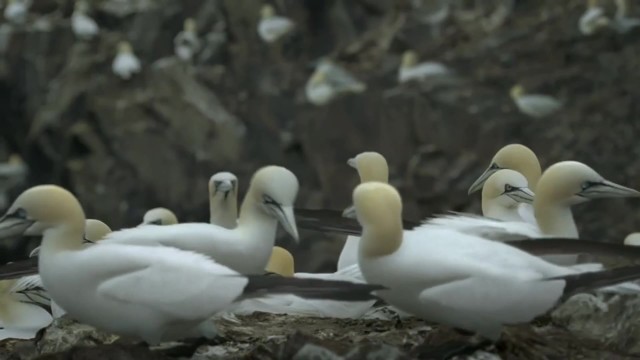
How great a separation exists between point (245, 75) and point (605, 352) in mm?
14442

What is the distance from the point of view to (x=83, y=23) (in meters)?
18.8

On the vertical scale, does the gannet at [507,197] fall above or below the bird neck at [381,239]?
above

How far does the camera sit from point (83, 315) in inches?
157

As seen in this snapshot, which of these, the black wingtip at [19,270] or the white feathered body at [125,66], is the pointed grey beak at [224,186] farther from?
the white feathered body at [125,66]

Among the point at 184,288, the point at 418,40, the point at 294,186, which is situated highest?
the point at 418,40

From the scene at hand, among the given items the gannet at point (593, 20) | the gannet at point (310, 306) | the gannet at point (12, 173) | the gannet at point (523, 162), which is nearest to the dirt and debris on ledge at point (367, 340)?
the gannet at point (310, 306)

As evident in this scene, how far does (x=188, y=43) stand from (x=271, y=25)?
3.96 feet

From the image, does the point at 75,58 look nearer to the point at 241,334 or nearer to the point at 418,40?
A: the point at 418,40

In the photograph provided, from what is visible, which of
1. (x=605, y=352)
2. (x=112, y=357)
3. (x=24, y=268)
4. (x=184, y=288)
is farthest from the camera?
(x=24, y=268)

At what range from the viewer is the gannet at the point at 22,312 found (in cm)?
573

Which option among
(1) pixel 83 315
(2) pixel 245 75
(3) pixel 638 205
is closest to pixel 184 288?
(1) pixel 83 315

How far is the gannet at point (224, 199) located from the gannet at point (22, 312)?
1.03m

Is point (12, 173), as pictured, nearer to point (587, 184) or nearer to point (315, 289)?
point (587, 184)

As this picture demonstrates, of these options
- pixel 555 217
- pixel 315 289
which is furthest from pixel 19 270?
pixel 555 217
